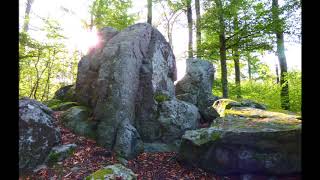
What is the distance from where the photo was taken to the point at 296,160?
7582 mm

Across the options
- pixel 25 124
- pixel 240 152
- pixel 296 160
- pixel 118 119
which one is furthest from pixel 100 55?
pixel 296 160

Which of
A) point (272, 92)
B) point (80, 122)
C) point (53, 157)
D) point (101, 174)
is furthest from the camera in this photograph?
point (272, 92)

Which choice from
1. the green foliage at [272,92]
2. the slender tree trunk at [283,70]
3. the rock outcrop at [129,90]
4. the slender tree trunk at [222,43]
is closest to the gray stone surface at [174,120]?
the rock outcrop at [129,90]

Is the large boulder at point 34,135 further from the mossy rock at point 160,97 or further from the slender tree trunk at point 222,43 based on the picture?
the slender tree trunk at point 222,43

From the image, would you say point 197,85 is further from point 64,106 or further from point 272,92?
point 272,92

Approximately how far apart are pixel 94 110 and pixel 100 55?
2.64 m

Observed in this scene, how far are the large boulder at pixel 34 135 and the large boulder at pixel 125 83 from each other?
173 cm

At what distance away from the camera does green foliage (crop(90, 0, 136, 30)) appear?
20.3 m

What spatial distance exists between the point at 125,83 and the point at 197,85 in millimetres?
5682

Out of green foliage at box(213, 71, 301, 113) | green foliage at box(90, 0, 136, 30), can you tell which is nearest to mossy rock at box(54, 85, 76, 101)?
green foliage at box(90, 0, 136, 30)

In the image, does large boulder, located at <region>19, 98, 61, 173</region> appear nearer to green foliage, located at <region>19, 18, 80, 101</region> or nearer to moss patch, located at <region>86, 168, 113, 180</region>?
moss patch, located at <region>86, 168, 113, 180</region>

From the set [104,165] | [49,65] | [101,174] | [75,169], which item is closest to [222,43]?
[104,165]

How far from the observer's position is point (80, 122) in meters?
10.5

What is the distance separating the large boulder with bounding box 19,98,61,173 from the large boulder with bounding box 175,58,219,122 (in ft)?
24.0
